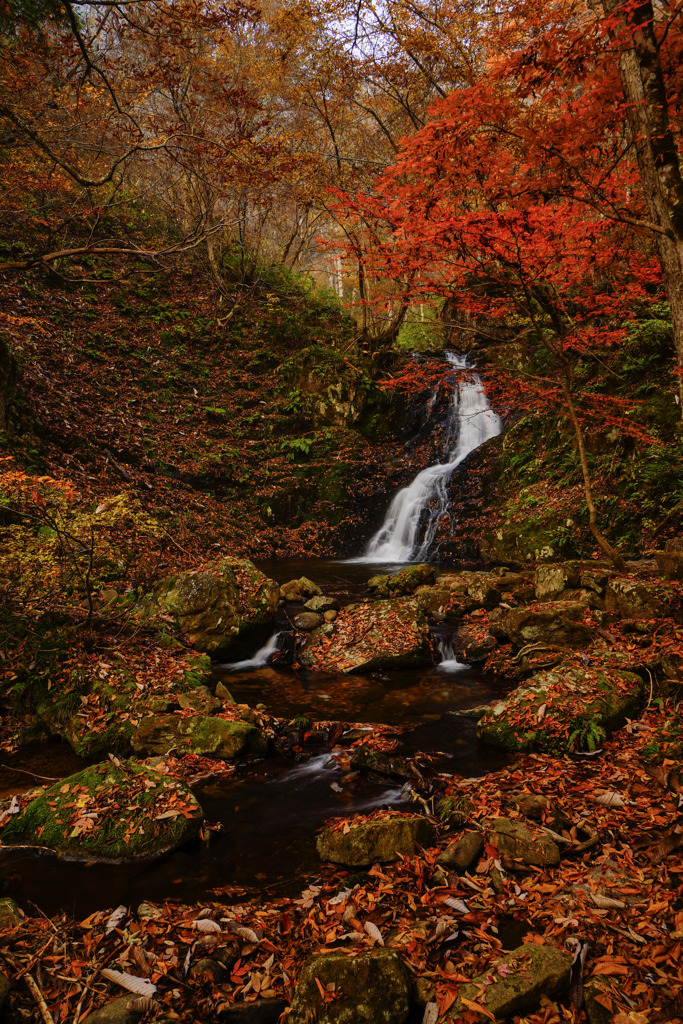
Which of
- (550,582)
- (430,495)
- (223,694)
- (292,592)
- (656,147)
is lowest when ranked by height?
(223,694)

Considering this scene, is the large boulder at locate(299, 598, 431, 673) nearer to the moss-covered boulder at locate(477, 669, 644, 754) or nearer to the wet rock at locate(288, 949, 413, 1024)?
the moss-covered boulder at locate(477, 669, 644, 754)

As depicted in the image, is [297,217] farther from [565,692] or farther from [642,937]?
[642,937]

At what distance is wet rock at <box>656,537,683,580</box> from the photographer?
6.43 m

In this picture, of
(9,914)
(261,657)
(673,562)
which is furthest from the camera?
(261,657)

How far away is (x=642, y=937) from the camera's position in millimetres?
2586

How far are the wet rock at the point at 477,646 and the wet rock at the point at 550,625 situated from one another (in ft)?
0.90

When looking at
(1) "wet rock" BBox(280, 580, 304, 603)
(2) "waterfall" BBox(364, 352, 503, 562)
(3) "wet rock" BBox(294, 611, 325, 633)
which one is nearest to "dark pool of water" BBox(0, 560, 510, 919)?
(3) "wet rock" BBox(294, 611, 325, 633)

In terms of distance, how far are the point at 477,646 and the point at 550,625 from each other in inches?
44.9

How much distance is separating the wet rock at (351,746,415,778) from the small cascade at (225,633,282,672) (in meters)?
3.18

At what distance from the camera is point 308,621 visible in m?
8.95

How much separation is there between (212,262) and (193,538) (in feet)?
42.8

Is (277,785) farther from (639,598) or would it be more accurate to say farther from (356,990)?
(639,598)

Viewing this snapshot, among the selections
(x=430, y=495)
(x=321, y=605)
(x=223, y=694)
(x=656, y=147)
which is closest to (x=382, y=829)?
(x=223, y=694)

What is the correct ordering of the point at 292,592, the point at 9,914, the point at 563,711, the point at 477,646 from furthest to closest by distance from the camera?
1. the point at 292,592
2. the point at 477,646
3. the point at 563,711
4. the point at 9,914
